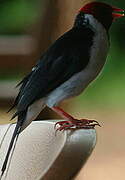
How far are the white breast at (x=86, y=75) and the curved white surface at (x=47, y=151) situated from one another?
153 mm

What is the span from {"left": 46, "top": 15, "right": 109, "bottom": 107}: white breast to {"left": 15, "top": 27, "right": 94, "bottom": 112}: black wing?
0.01 metres

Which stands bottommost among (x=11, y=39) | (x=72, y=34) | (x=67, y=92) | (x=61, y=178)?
(x=61, y=178)

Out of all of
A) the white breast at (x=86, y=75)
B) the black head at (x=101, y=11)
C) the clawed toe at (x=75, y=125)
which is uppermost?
the black head at (x=101, y=11)

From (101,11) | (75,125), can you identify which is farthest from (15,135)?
(101,11)

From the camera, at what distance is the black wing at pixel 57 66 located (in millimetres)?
1319

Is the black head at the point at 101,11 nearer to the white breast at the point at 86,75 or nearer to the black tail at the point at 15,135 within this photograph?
the white breast at the point at 86,75

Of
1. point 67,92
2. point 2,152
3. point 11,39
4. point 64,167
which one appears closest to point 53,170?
point 64,167

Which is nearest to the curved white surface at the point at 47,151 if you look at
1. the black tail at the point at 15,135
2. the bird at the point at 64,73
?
the black tail at the point at 15,135

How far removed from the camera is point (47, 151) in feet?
3.50

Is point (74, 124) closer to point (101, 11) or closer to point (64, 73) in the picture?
point (64, 73)

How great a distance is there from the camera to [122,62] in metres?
3.54

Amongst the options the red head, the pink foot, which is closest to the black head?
the red head

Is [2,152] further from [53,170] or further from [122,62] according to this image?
[122,62]

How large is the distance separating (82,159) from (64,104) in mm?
1321
